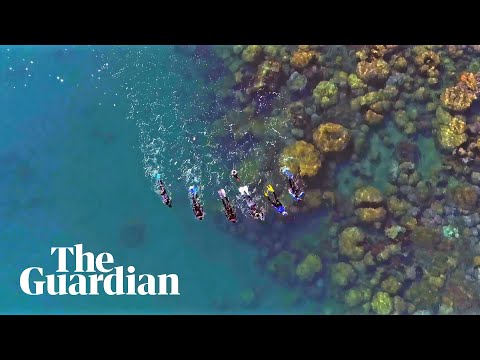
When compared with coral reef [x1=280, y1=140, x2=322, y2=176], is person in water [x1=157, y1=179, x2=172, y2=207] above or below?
below

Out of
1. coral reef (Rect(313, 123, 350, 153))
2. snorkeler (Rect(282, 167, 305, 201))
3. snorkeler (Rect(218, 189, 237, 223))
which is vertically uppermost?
coral reef (Rect(313, 123, 350, 153))

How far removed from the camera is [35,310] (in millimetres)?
11273

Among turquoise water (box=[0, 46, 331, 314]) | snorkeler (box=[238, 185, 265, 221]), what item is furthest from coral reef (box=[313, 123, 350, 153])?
turquoise water (box=[0, 46, 331, 314])

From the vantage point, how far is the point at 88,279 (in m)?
10.1

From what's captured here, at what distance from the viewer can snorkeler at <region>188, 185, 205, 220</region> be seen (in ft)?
38.4

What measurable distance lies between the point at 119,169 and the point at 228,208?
2968 millimetres

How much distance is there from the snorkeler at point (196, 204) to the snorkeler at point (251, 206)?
104 cm

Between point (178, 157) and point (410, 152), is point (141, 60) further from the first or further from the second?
point (410, 152)

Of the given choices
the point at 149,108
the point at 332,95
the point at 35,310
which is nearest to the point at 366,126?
the point at 332,95

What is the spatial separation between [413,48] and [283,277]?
256 inches

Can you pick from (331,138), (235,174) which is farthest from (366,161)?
(235,174)

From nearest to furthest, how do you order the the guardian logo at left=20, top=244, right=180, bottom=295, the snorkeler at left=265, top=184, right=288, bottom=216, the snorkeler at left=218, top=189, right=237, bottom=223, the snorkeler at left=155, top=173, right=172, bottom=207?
the the guardian logo at left=20, top=244, right=180, bottom=295 → the snorkeler at left=218, top=189, right=237, bottom=223 → the snorkeler at left=265, top=184, right=288, bottom=216 → the snorkeler at left=155, top=173, right=172, bottom=207

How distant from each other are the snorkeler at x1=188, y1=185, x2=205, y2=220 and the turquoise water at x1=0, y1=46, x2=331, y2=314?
0.66ft

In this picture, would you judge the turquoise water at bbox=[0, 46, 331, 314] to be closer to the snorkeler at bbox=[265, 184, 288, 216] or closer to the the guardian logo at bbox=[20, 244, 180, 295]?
the the guardian logo at bbox=[20, 244, 180, 295]
